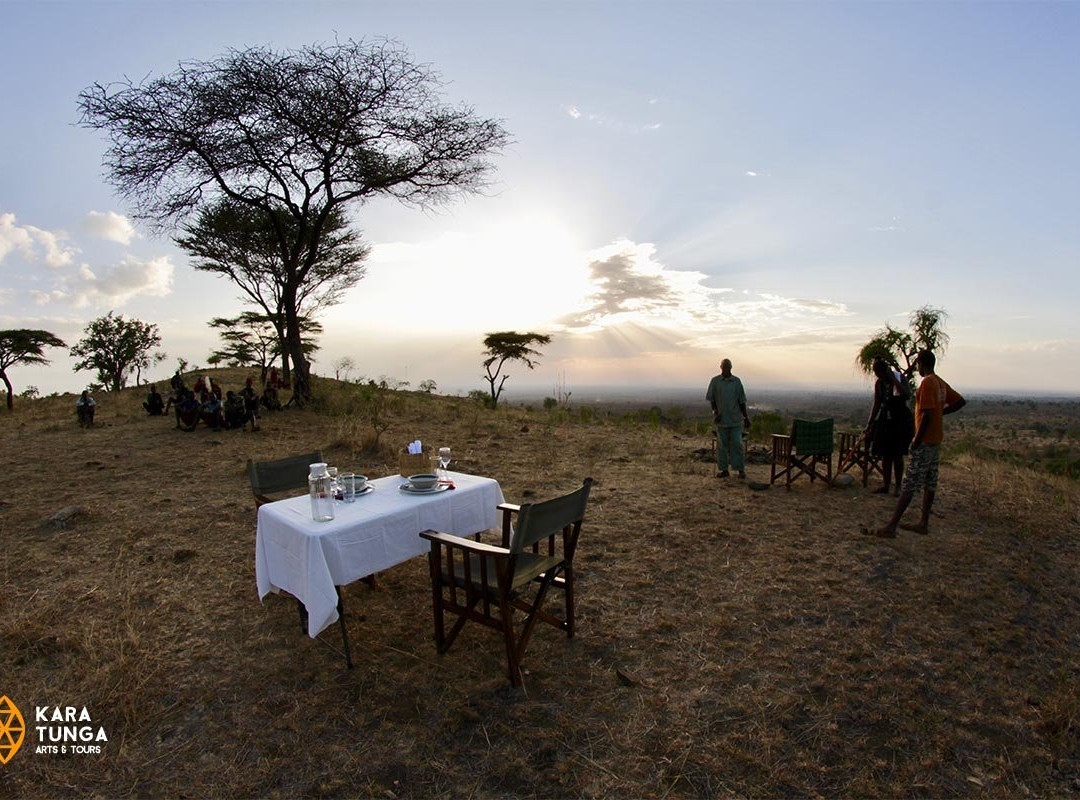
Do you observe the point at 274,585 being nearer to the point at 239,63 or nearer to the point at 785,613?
the point at 785,613

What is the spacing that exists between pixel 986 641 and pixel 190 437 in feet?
37.0

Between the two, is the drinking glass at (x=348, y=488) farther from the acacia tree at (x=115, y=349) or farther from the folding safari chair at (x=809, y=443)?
the acacia tree at (x=115, y=349)

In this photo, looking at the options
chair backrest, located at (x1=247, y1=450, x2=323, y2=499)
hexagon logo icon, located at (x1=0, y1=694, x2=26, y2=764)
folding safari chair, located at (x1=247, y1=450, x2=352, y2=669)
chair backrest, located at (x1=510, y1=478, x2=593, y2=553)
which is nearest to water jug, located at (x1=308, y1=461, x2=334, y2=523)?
folding safari chair, located at (x1=247, y1=450, x2=352, y2=669)

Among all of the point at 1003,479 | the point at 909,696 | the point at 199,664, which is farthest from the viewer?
the point at 1003,479

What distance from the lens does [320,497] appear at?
2832 millimetres

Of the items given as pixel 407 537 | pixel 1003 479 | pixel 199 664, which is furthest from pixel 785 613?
pixel 1003 479

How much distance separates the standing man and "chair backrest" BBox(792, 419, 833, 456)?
70cm

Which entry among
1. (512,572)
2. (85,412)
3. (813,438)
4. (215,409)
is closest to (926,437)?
(813,438)

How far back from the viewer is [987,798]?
208cm

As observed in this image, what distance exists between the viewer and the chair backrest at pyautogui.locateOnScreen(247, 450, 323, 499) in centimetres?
362

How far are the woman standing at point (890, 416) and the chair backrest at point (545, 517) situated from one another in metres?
4.57

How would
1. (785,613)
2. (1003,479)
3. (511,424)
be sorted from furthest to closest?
1. (511,424)
2. (1003,479)
3. (785,613)

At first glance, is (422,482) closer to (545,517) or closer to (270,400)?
(545,517)

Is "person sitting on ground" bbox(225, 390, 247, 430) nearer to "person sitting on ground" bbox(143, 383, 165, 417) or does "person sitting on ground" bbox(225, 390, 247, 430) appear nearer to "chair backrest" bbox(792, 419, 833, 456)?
"person sitting on ground" bbox(143, 383, 165, 417)
